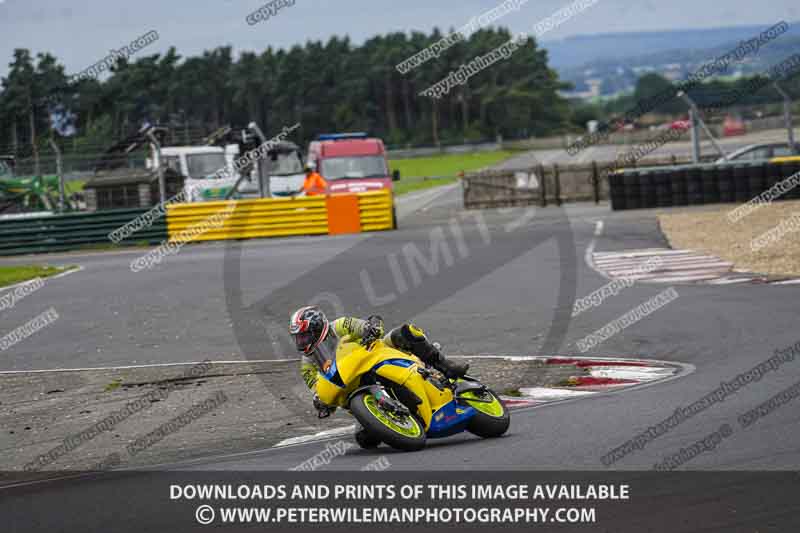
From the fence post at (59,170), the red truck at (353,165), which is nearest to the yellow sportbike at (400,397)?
the fence post at (59,170)

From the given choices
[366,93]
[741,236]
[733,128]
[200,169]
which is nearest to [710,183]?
[741,236]

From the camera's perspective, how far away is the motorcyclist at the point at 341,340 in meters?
8.63

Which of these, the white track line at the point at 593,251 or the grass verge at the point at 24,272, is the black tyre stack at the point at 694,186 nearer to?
the white track line at the point at 593,251

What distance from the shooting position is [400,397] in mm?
8500

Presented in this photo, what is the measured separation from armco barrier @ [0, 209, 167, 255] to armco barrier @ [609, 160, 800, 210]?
43.0ft

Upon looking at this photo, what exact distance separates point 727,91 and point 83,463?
2963cm

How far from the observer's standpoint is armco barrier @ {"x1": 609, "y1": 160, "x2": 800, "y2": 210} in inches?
1294

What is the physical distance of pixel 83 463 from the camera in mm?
9469

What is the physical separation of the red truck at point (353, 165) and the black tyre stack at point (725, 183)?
29.8 ft

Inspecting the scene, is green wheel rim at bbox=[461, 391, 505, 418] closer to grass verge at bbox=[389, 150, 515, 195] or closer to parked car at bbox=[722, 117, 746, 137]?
grass verge at bbox=[389, 150, 515, 195]

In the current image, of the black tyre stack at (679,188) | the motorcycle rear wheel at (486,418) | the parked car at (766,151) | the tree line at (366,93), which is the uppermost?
the tree line at (366,93)

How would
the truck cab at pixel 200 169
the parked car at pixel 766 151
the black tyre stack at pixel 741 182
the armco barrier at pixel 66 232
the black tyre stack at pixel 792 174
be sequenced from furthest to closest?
the parked car at pixel 766 151 < the truck cab at pixel 200 169 < the black tyre stack at pixel 741 182 < the armco barrier at pixel 66 232 < the black tyre stack at pixel 792 174

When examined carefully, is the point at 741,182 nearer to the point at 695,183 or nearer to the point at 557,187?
the point at 695,183

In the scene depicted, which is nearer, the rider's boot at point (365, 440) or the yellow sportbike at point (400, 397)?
the yellow sportbike at point (400, 397)
